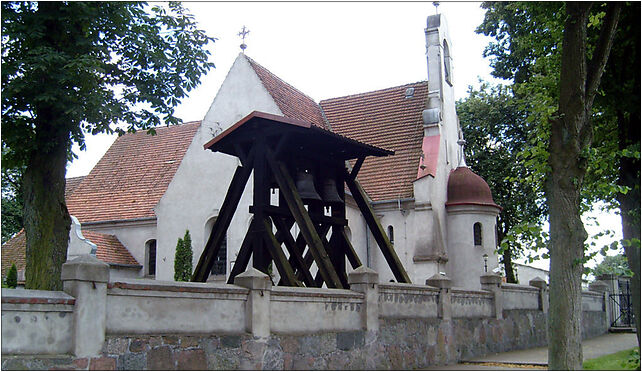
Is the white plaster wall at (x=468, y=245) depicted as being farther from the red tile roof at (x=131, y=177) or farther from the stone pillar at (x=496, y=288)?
the red tile roof at (x=131, y=177)

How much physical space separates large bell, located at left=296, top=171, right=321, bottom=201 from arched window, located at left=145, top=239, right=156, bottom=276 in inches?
576

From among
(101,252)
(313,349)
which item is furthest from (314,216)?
(101,252)

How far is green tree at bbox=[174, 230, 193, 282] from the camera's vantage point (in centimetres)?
2428

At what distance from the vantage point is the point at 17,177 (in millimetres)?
34875

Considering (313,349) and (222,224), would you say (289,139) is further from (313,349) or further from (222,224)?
(313,349)

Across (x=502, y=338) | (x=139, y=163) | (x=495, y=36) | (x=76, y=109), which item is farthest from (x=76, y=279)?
(x=139, y=163)

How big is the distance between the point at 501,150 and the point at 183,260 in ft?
60.1

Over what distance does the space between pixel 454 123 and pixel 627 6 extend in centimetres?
1881

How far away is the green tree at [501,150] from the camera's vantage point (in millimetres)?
33688

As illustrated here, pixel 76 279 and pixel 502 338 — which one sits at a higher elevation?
pixel 76 279

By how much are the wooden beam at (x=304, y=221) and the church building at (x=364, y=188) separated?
10223 millimetres

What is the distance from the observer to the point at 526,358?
17688mm

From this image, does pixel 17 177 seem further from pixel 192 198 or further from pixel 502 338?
pixel 502 338

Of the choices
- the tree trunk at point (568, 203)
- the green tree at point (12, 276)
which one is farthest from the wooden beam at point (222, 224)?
the green tree at point (12, 276)
